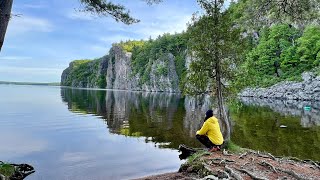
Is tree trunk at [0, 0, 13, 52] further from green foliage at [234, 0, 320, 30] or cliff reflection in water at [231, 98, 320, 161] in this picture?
cliff reflection in water at [231, 98, 320, 161]

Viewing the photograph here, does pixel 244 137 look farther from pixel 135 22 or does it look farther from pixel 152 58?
pixel 152 58

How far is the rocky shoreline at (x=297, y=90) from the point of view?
8056cm

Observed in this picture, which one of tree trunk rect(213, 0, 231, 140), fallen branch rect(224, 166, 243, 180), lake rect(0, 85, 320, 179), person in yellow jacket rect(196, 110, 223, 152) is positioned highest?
tree trunk rect(213, 0, 231, 140)

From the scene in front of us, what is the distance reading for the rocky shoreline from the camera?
80562 mm

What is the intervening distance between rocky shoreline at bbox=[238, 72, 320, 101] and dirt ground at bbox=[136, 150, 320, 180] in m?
71.5

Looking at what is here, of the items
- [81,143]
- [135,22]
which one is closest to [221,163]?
[135,22]

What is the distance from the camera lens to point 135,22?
1611cm

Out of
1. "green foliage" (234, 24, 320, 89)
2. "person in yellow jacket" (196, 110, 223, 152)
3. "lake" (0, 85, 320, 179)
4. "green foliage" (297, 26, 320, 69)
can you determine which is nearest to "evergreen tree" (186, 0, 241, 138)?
"lake" (0, 85, 320, 179)

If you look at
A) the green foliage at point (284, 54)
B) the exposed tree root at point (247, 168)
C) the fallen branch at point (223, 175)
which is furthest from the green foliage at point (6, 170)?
the green foliage at point (284, 54)

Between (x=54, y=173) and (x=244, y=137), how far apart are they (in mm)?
18308

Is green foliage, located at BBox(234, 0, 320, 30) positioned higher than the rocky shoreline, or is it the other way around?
green foliage, located at BBox(234, 0, 320, 30)

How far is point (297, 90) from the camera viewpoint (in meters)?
86.9

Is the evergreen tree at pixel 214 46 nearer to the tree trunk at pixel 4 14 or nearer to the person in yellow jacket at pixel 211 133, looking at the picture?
the person in yellow jacket at pixel 211 133

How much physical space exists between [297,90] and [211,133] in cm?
7793
